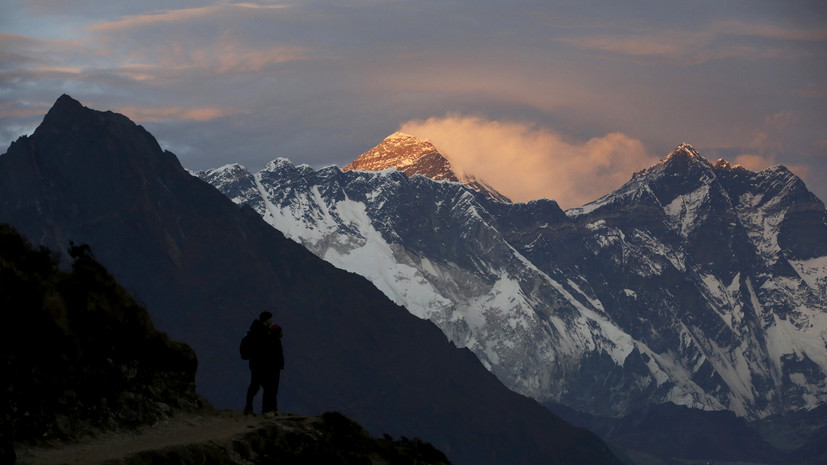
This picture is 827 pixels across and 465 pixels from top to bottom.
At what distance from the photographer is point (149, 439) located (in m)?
43.5

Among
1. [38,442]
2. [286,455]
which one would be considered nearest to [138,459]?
[38,442]

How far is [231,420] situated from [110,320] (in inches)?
191

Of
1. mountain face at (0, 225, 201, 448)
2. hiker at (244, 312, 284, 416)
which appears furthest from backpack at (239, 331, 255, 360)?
mountain face at (0, 225, 201, 448)

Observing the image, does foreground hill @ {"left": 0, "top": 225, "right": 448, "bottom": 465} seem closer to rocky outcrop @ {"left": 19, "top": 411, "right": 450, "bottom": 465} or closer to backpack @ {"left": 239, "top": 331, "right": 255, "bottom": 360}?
rocky outcrop @ {"left": 19, "top": 411, "right": 450, "bottom": 465}

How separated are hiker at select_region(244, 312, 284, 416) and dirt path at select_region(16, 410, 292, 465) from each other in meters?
0.98

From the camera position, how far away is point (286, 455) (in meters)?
44.3

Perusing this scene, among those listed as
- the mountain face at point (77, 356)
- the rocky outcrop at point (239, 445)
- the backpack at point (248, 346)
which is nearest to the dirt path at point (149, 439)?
the rocky outcrop at point (239, 445)

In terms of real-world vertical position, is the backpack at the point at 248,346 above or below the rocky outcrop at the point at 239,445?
above

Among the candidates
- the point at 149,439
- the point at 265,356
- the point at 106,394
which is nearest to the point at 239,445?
the point at 149,439

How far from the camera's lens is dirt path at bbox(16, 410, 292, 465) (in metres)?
39.0

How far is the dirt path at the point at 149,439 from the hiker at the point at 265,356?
98 centimetres

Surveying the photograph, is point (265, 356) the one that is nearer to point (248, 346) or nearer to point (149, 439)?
point (248, 346)

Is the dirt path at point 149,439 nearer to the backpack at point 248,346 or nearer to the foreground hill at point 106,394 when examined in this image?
the foreground hill at point 106,394

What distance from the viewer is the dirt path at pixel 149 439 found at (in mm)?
39000
